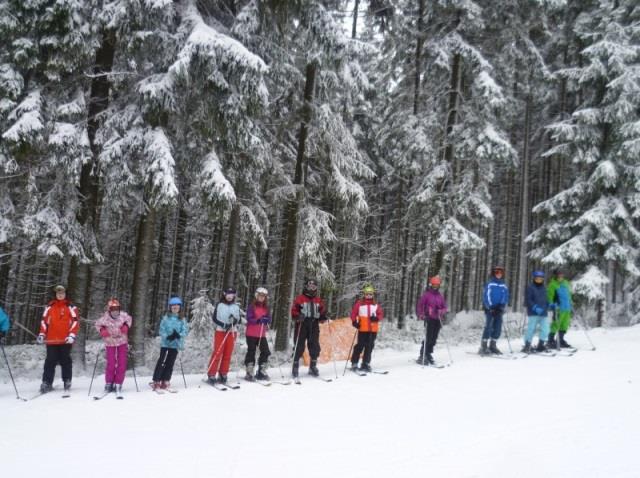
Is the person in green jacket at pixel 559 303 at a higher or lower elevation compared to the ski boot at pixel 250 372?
higher

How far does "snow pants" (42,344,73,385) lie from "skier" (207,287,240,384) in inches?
103

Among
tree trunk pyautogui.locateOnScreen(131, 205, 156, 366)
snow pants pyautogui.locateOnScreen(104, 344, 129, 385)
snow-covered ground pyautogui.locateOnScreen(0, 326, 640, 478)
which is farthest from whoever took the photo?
tree trunk pyautogui.locateOnScreen(131, 205, 156, 366)

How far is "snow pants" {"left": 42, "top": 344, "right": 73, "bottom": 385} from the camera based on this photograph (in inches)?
355

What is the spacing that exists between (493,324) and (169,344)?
8405mm

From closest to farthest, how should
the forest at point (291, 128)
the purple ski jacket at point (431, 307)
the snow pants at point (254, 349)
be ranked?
the forest at point (291, 128) → the snow pants at point (254, 349) → the purple ski jacket at point (431, 307)

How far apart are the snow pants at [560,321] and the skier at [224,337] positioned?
29.6 feet

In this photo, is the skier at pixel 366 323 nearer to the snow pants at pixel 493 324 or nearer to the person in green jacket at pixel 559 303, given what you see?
the snow pants at pixel 493 324

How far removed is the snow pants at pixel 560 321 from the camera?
13523mm

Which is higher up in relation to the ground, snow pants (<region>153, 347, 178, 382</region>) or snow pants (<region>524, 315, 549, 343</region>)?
snow pants (<region>524, 315, 549, 343</region>)

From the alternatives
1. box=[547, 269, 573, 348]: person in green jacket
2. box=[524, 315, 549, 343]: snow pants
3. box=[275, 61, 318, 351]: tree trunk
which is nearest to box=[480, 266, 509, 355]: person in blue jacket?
box=[524, 315, 549, 343]: snow pants

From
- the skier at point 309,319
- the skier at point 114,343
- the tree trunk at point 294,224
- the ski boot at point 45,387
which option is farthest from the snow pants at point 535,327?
the ski boot at point 45,387

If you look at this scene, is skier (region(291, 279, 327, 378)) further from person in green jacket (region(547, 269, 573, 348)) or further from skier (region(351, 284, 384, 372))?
person in green jacket (region(547, 269, 573, 348))

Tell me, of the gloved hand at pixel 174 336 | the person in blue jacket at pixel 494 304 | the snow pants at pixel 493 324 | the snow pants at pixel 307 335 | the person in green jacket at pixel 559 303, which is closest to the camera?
the gloved hand at pixel 174 336

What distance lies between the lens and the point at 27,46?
394 inches
